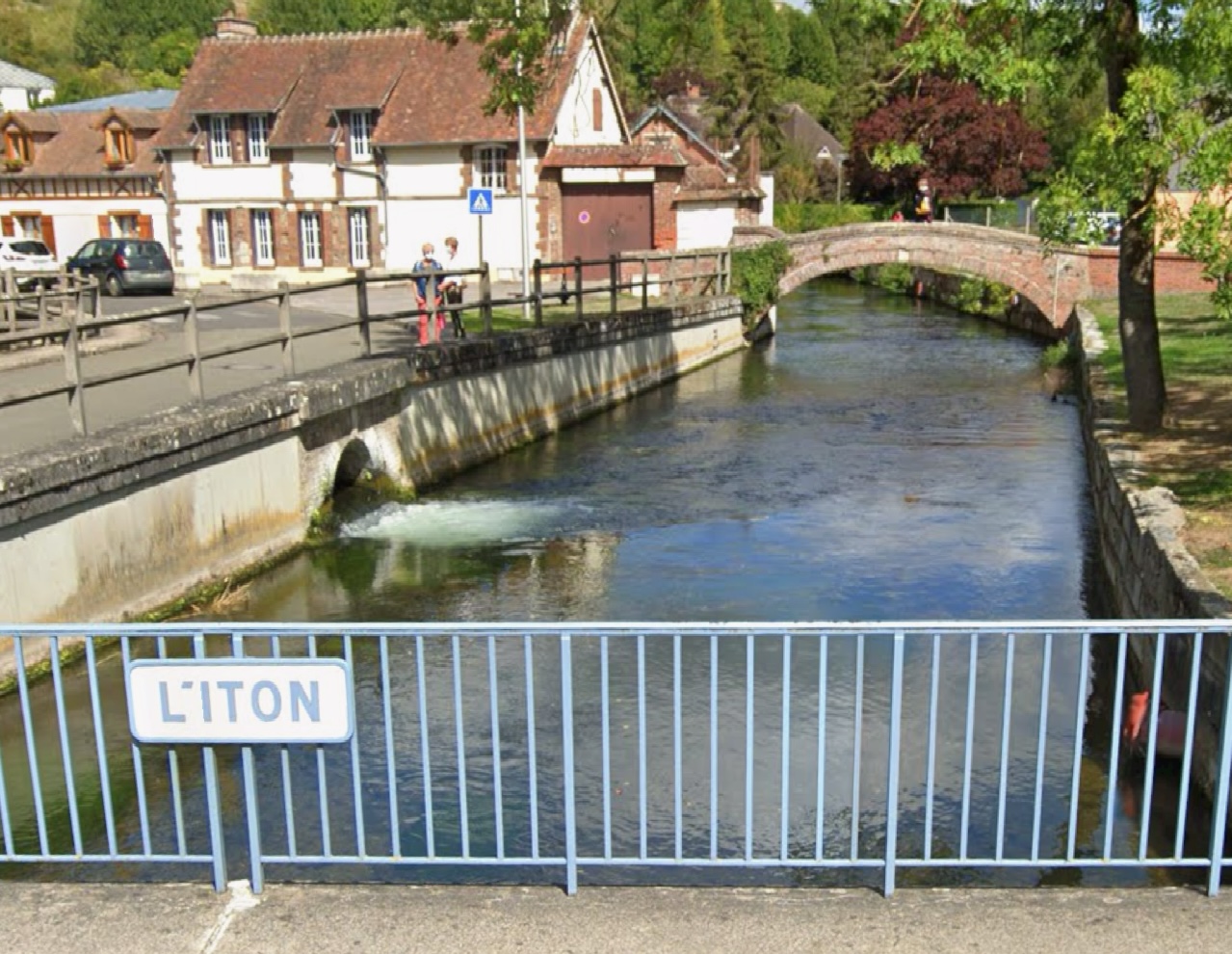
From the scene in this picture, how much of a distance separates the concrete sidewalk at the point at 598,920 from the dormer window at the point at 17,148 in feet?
170

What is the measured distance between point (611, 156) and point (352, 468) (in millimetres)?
22069

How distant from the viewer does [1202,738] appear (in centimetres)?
734

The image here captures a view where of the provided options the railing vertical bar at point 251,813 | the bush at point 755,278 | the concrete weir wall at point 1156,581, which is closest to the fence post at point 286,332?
the concrete weir wall at point 1156,581

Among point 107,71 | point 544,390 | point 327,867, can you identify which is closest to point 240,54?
point 544,390

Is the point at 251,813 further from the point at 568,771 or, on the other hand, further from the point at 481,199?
the point at 481,199

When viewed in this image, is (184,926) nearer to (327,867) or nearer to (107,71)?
(327,867)

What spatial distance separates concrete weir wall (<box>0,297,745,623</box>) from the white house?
3289 inches

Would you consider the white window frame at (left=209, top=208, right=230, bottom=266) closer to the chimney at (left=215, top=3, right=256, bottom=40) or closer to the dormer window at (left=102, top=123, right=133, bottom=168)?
the chimney at (left=215, top=3, right=256, bottom=40)

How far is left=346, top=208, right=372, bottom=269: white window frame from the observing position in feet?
129

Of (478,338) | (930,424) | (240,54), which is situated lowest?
(930,424)

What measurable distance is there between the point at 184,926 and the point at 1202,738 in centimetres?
547

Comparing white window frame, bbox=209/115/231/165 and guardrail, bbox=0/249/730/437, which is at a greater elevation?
white window frame, bbox=209/115/231/165

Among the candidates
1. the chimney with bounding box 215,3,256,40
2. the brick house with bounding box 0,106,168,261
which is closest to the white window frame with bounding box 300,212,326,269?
the chimney with bounding box 215,3,256,40

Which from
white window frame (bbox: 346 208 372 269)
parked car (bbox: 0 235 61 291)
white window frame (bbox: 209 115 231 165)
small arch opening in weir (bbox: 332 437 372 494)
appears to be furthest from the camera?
white window frame (bbox: 209 115 231 165)
